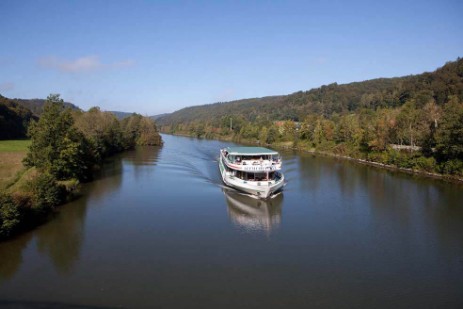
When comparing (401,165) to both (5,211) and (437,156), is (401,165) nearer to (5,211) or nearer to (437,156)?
(437,156)

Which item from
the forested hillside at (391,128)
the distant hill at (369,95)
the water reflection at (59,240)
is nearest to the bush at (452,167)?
the forested hillside at (391,128)

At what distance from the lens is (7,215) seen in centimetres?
1753

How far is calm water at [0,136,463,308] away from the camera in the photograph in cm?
1328

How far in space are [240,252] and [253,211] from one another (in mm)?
7650

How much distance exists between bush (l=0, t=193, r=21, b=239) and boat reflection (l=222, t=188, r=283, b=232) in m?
11.9

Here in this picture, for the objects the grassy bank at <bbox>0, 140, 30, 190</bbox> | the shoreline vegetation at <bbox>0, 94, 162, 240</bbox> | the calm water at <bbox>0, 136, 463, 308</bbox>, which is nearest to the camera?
the calm water at <bbox>0, 136, 463, 308</bbox>

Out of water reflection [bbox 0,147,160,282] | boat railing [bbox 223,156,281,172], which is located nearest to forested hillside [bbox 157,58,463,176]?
boat railing [bbox 223,156,281,172]

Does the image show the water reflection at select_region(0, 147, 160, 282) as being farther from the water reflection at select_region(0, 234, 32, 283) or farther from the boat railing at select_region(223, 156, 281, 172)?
the boat railing at select_region(223, 156, 281, 172)

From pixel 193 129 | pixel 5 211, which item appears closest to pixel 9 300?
pixel 5 211

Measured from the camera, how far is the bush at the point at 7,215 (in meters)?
17.4

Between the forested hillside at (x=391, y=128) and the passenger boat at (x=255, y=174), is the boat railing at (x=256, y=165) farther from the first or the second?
the forested hillside at (x=391, y=128)

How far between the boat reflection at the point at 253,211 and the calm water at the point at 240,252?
0.08 m

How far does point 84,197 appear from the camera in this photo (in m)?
27.1

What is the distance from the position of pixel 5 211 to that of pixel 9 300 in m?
6.14
